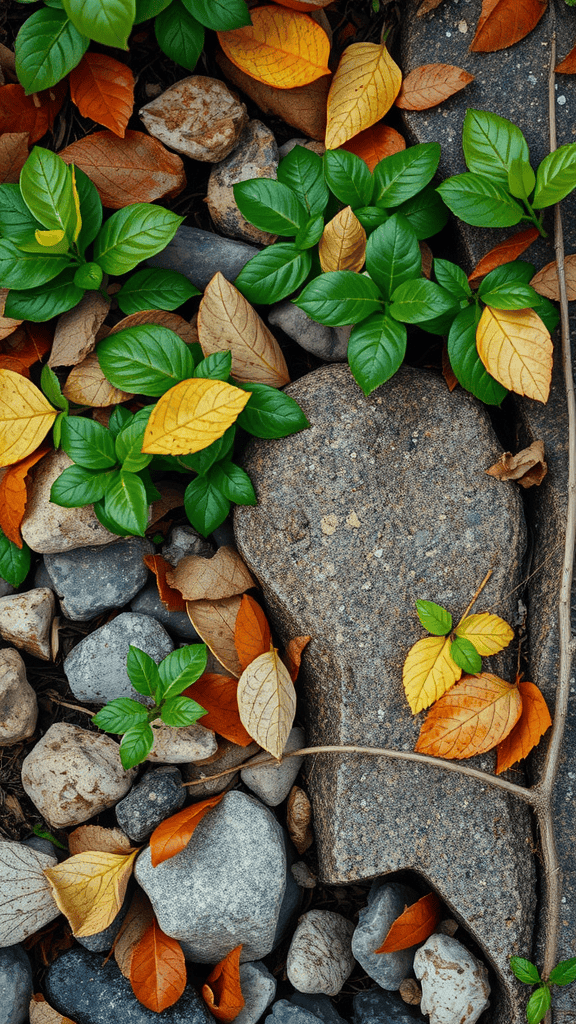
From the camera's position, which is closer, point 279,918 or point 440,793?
point 440,793

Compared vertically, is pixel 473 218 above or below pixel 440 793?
above

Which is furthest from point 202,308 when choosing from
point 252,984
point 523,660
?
point 252,984

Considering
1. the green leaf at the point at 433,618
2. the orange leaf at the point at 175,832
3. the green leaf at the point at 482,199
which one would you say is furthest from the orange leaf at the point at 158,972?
A: the green leaf at the point at 482,199

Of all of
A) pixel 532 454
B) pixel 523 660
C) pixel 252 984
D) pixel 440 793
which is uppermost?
pixel 532 454

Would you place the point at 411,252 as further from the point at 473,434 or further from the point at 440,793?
the point at 440,793

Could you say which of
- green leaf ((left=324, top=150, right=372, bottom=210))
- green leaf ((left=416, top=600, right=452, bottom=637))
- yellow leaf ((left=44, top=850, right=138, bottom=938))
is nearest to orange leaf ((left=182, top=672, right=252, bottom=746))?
yellow leaf ((left=44, top=850, right=138, bottom=938))

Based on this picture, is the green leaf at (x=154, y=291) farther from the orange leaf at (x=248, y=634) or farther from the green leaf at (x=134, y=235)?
the orange leaf at (x=248, y=634)

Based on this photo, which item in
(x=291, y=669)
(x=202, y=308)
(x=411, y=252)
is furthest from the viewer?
(x=291, y=669)
